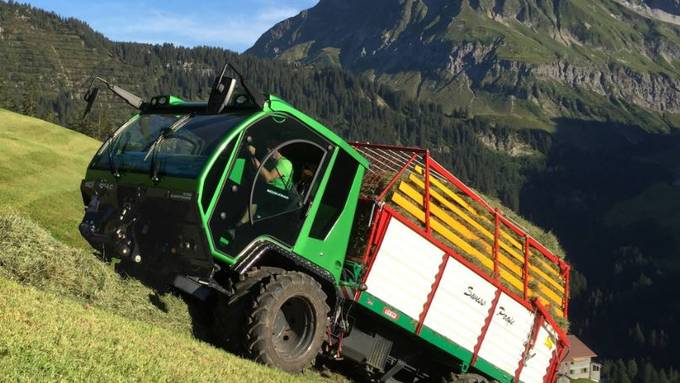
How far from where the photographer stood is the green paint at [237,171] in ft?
25.7

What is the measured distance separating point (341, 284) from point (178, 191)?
2805 mm

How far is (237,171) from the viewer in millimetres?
7875

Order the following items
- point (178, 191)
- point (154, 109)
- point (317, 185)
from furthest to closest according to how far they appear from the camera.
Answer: point (154, 109) → point (317, 185) → point (178, 191)

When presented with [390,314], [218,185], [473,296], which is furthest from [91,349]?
[473,296]

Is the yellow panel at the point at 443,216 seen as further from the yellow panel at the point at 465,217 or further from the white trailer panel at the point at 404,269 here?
the white trailer panel at the point at 404,269

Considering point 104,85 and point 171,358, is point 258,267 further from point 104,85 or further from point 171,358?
point 104,85

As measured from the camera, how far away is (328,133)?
8.89 m

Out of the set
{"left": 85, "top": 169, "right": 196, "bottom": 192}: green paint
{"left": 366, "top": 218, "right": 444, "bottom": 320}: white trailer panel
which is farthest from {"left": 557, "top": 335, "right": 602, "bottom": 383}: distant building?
{"left": 85, "top": 169, "right": 196, "bottom": 192}: green paint

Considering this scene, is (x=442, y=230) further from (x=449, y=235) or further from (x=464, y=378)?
(x=464, y=378)

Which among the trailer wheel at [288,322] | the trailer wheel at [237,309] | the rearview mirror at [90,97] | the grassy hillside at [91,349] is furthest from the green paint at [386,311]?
the rearview mirror at [90,97]

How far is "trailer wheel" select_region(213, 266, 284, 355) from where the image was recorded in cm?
808

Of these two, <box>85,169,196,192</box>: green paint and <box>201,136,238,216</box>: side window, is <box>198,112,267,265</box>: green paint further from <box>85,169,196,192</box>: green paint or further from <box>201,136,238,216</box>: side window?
<box>85,169,196,192</box>: green paint

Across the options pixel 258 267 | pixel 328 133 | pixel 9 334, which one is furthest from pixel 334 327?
pixel 9 334

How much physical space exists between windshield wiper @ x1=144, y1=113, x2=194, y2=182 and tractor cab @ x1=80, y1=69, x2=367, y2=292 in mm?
17
